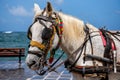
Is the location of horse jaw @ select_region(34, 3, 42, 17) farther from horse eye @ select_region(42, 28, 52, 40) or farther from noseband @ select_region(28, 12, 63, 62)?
horse eye @ select_region(42, 28, 52, 40)

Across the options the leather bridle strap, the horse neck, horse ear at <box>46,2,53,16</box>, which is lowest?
the leather bridle strap

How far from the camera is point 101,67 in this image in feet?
12.9

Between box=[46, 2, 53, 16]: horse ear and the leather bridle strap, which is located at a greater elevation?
box=[46, 2, 53, 16]: horse ear

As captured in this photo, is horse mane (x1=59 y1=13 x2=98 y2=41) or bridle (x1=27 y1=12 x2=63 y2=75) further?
horse mane (x1=59 y1=13 x2=98 y2=41)

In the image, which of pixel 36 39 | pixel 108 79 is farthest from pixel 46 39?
pixel 108 79

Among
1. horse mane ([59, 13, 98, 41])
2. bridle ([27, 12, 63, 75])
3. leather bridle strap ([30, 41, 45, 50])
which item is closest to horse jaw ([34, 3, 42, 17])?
bridle ([27, 12, 63, 75])

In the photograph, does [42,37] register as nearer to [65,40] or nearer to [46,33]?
[46,33]

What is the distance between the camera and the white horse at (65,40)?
3.82 m

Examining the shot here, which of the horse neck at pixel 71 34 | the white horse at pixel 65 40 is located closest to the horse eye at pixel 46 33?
the white horse at pixel 65 40

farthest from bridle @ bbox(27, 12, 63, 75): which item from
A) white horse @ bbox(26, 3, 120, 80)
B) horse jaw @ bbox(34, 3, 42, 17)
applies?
horse jaw @ bbox(34, 3, 42, 17)

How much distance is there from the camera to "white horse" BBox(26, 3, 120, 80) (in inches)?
150

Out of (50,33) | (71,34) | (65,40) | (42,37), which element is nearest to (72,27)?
(71,34)

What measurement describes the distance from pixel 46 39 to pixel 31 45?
207 mm

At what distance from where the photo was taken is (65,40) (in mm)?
3961
